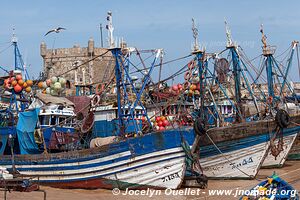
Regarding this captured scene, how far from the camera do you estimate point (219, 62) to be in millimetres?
27625

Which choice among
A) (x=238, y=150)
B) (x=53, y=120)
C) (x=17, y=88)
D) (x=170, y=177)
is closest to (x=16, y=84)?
(x=17, y=88)

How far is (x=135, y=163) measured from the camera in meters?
18.4

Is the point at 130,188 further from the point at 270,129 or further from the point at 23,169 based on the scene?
the point at 270,129

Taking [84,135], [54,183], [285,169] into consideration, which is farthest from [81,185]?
[285,169]

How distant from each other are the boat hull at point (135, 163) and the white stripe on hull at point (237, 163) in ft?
12.9

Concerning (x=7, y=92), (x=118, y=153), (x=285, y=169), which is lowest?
(x=285, y=169)

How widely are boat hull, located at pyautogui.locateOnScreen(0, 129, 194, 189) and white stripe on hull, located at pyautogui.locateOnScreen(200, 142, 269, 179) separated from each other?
3.93 meters

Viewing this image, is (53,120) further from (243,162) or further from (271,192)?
(271,192)

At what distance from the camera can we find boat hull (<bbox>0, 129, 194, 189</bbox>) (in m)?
18.2

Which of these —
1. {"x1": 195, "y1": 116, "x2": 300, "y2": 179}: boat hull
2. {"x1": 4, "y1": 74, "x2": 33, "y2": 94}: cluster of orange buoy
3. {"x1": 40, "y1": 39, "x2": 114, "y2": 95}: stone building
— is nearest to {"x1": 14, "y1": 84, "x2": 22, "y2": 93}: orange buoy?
{"x1": 4, "y1": 74, "x2": 33, "y2": 94}: cluster of orange buoy

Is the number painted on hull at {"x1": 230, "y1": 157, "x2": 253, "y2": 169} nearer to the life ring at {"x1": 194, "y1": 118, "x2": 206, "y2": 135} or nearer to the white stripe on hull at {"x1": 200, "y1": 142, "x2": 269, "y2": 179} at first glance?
the white stripe on hull at {"x1": 200, "y1": 142, "x2": 269, "y2": 179}

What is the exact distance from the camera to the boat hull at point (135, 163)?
18203 millimetres

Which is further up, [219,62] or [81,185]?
[219,62]

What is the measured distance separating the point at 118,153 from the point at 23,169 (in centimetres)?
497
